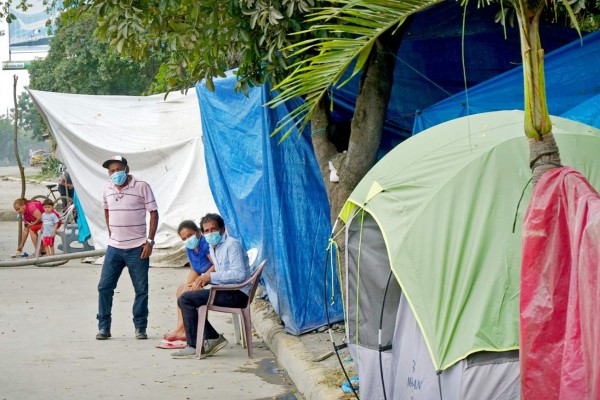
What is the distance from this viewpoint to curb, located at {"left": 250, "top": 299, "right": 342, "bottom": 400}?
719cm

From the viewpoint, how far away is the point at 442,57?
8797mm

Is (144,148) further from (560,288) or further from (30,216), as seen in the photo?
(560,288)

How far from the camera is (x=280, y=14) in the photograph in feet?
23.6

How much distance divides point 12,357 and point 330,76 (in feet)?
14.4

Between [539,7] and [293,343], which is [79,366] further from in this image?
[539,7]

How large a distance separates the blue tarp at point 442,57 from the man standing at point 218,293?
159 cm

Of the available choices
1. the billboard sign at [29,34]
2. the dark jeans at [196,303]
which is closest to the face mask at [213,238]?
the dark jeans at [196,303]

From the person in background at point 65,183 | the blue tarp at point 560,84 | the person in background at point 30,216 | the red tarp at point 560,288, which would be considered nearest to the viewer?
the red tarp at point 560,288

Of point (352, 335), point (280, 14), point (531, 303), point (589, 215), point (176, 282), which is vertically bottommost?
point (176, 282)

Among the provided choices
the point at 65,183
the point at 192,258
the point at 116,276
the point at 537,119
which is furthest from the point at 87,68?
the point at 537,119

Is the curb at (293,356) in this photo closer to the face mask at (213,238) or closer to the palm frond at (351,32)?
the face mask at (213,238)

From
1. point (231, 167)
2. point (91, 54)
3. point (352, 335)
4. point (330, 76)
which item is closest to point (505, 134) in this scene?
point (330, 76)

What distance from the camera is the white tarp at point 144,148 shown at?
1582cm

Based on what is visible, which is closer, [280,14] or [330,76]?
[330,76]
